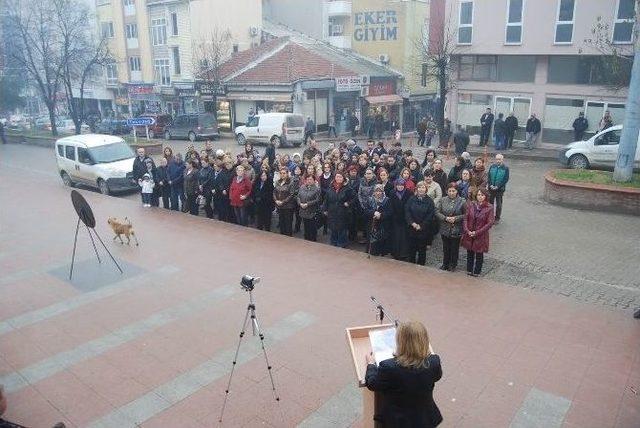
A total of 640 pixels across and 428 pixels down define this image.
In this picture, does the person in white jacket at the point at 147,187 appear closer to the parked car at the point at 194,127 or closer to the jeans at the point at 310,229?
the jeans at the point at 310,229

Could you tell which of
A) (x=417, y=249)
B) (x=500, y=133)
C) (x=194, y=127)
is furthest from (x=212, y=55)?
(x=417, y=249)

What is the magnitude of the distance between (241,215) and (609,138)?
12.5 m

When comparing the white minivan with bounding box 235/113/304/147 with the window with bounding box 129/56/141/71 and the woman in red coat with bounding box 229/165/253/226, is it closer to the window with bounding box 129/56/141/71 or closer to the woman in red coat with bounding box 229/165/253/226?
the woman in red coat with bounding box 229/165/253/226

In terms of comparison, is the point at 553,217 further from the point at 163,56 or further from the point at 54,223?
the point at 163,56

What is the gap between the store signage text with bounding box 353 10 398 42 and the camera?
38938 mm

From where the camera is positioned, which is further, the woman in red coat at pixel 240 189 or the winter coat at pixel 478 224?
the woman in red coat at pixel 240 189

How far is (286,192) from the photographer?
441 inches

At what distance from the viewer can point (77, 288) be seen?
877cm

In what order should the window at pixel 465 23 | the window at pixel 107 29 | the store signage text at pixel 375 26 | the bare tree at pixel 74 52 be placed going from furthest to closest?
the window at pixel 107 29, the store signage text at pixel 375 26, the bare tree at pixel 74 52, the window at pixel 465 23

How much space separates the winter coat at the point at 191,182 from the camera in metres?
13.2

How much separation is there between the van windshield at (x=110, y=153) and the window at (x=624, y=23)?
19451 mm

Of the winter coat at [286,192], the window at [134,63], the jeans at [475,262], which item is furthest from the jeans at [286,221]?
the window at [134,63]

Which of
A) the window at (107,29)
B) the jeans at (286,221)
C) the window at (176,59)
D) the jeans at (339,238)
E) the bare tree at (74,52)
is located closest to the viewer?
the jeans at (339,238)

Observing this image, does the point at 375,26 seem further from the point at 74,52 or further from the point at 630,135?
the point at 630,135
